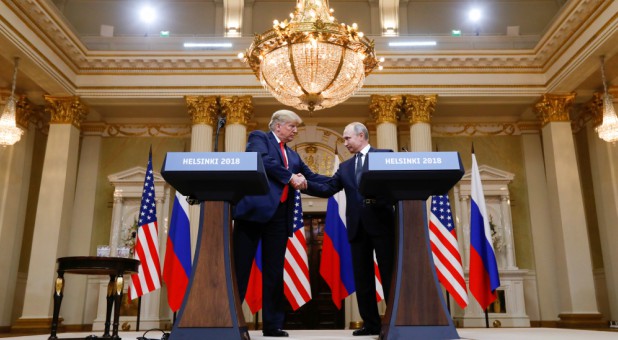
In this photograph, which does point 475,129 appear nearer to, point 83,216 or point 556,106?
point 556,106

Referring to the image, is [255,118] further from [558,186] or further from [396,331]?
[396,331]

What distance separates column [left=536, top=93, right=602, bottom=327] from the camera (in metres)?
9.49

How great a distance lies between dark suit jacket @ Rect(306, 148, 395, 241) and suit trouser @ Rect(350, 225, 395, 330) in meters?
0.06

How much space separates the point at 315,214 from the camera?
11953 mm

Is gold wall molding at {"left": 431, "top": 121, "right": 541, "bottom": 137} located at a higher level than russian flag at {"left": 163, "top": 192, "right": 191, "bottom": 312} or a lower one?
higher

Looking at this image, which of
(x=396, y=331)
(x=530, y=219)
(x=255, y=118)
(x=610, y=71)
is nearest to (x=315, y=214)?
(x=255, y=118)

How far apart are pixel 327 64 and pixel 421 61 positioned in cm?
470

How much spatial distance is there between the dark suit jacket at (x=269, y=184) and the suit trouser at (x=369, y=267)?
2.01 ft

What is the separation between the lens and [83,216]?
1175 centimetres

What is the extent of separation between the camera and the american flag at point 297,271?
7312 mm

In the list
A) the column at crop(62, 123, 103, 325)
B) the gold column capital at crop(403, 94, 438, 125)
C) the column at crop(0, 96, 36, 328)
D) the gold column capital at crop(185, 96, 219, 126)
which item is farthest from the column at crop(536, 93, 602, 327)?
the column at crop(0, 96, 36, 328)

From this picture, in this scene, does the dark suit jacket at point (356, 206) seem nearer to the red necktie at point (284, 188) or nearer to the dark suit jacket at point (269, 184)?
the red necktie at point (284, 188)

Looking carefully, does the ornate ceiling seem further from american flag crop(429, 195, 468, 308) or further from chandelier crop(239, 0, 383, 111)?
american flag crop(429, 195, 468, 308)

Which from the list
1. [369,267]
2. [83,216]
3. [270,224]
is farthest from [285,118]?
[83,216]
